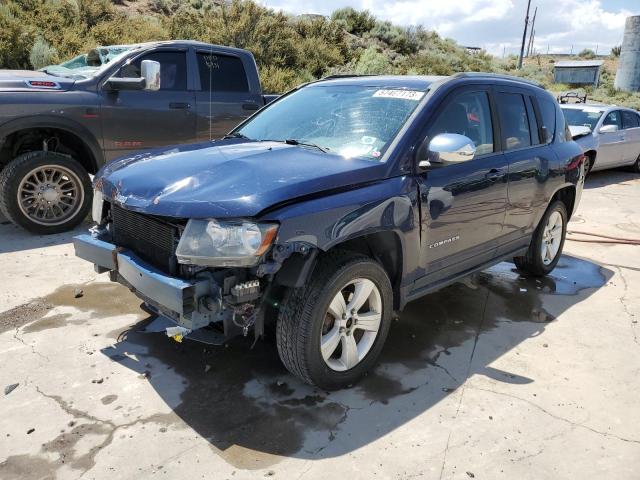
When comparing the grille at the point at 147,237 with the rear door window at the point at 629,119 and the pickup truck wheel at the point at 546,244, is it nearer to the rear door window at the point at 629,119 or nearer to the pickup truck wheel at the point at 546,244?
the pickup truck wheel at the point at 546,244

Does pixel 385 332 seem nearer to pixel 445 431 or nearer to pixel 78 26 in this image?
pixel 445 431

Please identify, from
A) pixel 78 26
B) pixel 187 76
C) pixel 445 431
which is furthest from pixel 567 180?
pixel 78 26

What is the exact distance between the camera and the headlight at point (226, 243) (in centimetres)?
268

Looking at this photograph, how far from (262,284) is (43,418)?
1.40 m

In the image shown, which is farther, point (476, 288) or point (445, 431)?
point (476, 288)

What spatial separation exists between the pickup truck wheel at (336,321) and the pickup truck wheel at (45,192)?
395cm

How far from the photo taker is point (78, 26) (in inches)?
612

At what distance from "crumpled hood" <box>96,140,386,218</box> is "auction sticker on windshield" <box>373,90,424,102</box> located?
2.33 ft

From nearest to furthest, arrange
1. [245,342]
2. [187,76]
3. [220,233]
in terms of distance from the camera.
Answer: [220,233] → [245,342] → [187,76]

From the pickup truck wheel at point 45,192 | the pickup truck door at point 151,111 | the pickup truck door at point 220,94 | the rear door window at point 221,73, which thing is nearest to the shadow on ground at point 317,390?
the pickup truck wheel at point 45,192

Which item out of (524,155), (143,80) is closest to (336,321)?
(524,155)

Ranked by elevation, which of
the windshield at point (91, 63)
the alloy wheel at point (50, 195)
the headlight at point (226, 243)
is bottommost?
the alloy wheel at point (50, 195)

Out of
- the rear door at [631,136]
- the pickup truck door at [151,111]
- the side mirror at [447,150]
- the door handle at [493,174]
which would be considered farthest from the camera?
the rear door at [631,136]

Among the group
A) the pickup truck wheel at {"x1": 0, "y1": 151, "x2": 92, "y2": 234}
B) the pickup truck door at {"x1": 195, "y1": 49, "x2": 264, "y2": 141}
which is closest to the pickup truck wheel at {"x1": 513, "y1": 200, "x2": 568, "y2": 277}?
the pickup truck door at {"x1": 195, "y1": 49, "x2": 264, "y2": 141}
